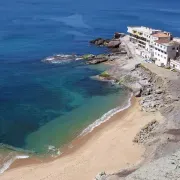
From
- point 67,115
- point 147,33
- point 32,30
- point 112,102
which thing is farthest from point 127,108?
point 32,30

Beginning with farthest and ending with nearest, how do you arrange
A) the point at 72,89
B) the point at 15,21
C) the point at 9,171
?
the point at 15,21, the point at 72,89, the point at 9,171

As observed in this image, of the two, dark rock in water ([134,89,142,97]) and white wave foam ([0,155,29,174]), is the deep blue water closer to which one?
white wave foam ([0,155,29,174])

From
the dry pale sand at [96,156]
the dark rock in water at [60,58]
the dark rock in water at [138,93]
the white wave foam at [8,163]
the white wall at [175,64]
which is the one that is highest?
the white wall at [175,64]

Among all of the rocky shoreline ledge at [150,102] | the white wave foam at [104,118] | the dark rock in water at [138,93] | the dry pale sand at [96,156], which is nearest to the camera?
the rocky shoreline ledge at [150,102]

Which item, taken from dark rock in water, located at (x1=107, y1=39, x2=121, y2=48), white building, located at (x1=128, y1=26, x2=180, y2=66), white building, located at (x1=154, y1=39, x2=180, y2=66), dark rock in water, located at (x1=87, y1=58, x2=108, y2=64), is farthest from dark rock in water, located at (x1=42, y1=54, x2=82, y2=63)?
white building, located at (x1=154, y1=39, x2=180, y2=66)

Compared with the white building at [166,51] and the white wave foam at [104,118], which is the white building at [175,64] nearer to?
the white building at [166,51]

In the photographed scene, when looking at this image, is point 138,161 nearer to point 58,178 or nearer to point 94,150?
point 94,150

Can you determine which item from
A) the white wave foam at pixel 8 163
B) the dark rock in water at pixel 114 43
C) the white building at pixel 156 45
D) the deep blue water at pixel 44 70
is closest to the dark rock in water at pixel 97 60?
the deep blue water at pixel 44 70
